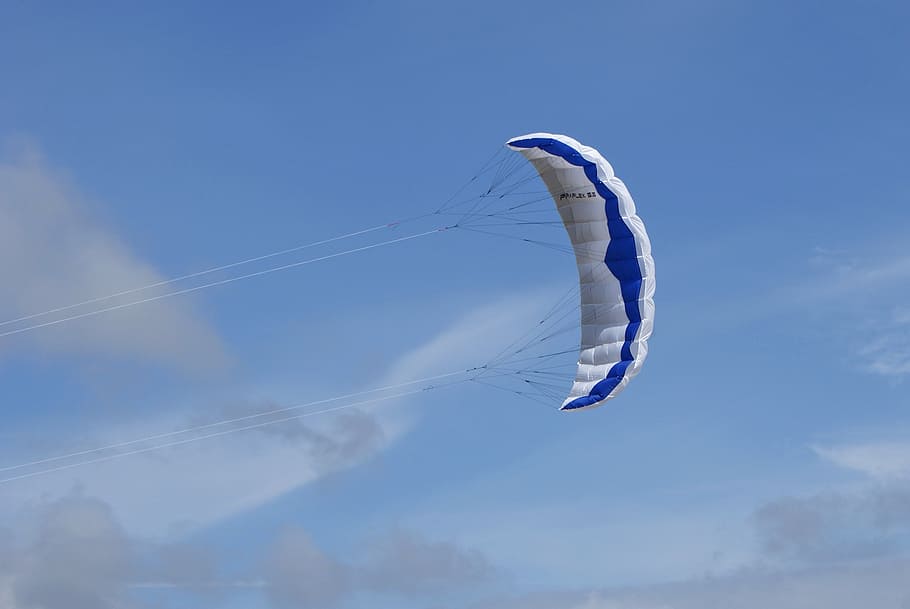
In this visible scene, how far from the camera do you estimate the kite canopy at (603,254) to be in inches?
3984

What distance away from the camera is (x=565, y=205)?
10331 centimetres

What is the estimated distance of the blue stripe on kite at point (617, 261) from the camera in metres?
101

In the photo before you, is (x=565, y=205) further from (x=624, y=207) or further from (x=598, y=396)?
(x=598, y=396)

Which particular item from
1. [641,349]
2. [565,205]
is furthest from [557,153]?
[641,349]

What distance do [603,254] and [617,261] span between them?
800 mm

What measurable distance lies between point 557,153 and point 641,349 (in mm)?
10147

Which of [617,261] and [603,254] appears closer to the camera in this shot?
[617,261]

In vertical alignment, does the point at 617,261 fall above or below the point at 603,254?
below

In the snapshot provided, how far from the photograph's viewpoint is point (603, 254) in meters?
103

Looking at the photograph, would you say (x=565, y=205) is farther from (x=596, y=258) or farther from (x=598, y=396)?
(x=598, y=396)

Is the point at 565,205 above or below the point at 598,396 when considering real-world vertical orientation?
above

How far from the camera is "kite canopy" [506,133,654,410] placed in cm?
10119

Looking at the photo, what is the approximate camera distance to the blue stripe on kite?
101 m

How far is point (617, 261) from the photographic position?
10256 cm
